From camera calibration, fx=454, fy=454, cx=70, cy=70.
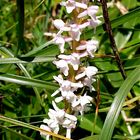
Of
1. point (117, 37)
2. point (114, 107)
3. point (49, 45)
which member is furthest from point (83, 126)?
point (117, 37)

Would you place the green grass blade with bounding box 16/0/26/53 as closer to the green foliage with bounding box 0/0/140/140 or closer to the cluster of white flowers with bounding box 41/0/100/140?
the green foliage with bounding box 0/0/140/140

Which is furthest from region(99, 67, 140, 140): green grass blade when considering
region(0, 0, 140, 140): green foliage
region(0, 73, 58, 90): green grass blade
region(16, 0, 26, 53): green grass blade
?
region(16, 0, 26, 53): green grass blade

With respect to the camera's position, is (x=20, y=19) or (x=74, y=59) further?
(x=20, y=19)

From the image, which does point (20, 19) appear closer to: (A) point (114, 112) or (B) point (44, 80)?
(B) point (44, 80)

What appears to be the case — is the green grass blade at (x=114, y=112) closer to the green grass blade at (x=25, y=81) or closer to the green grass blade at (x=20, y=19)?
the green grass blade at (x=25, y=81)

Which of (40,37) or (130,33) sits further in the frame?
(130,33)

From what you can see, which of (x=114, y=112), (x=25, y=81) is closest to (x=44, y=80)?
(x=25, y=81)

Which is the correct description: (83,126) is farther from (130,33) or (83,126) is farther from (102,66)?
(130,33)
